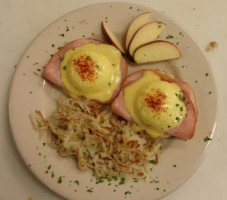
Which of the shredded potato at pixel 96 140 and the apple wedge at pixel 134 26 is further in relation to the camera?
the apple wedge at pixel 134 26

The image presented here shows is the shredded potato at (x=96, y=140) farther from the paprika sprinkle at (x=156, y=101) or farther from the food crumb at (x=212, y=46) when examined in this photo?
the food crumb at (x=212, y=46)

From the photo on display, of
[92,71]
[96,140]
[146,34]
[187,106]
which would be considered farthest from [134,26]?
[96,140]

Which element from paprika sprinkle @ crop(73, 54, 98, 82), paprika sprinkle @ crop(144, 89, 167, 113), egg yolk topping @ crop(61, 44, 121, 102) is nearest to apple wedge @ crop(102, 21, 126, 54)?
egg yolk topping @ crop(61, 44, 121, 102)

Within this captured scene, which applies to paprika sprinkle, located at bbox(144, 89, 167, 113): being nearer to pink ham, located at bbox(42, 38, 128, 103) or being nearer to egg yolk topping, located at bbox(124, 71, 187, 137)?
egg yolk topping, located at bbox(124, 71, 187, 137)

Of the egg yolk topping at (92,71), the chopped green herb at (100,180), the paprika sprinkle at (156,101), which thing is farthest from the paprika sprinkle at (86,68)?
the chopped green herb at (100,180)

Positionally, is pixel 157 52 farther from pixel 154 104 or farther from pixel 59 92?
pixel 59 92
